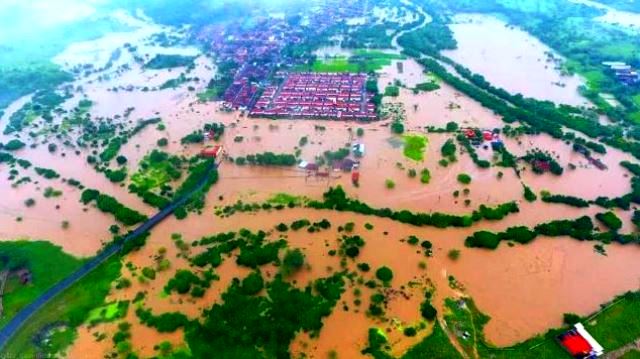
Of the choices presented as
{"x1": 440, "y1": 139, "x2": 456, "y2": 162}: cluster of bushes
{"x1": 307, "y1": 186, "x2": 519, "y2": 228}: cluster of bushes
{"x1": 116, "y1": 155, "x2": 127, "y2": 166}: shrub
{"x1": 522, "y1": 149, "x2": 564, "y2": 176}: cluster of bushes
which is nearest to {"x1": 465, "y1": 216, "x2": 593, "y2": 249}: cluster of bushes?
{"x1": 307, "y1": 186, "x2": 519, "y2": 228}: cluster of bushes

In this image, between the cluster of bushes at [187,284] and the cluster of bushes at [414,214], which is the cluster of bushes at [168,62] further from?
the cluster of bushes at [187,284]

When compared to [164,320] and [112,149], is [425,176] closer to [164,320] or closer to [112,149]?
[164,320]

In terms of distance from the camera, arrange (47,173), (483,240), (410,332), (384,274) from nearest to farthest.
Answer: (410,332) → (384,274) → (483,240) → (47,173)

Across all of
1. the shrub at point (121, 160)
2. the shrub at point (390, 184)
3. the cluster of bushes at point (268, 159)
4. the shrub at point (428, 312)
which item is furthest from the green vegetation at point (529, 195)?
the shrub at point (121, 160)

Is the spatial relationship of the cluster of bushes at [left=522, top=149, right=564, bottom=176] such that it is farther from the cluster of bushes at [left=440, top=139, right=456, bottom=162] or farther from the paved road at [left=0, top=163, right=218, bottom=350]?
the paved road at [left=0, top=163, right=218, bottom=350]

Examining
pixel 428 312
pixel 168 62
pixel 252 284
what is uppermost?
pixel 168 62

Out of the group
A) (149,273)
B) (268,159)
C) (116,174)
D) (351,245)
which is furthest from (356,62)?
(149,273)

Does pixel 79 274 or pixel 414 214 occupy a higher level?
pixel 79 274
